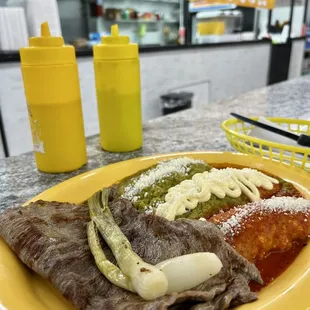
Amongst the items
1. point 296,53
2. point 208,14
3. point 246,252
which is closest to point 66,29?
point 208,14

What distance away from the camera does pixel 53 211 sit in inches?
25.0

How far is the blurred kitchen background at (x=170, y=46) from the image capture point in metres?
2.56

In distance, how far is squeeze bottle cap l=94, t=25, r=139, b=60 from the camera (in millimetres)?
1089

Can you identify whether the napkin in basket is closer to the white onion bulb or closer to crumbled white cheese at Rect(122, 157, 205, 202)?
crumbled white cheese at Rect(122, 157, 205, 202)

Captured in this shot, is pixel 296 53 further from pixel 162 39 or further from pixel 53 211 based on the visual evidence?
pixel 53 211

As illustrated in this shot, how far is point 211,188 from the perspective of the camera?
2.36 ft

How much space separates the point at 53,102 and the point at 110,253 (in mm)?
588

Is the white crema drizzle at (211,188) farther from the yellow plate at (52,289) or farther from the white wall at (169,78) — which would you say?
the white wall at (169,78)

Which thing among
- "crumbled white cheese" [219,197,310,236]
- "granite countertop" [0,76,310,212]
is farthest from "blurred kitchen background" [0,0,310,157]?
"crumbled white cheese" [219,197,310,236]

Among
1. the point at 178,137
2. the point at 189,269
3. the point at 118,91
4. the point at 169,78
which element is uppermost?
the point at 118,91

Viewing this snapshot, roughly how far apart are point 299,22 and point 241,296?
7296 mm

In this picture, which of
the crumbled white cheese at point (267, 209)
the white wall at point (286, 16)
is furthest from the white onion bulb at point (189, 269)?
the white wall at point (286, 16)

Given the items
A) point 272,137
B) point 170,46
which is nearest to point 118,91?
point 272,137

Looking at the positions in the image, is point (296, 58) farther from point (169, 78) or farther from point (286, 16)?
point (169, 78)
